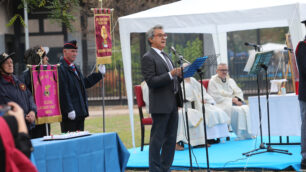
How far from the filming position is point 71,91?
23.1 ft

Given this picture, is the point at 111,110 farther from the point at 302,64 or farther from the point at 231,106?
the point at 302,64

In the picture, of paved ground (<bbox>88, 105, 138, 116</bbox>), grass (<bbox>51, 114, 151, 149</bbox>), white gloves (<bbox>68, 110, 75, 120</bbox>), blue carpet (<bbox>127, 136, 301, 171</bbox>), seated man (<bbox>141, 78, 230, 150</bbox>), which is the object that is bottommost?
paved ground (<bbox>88, 105, 138, 116</bbox>)

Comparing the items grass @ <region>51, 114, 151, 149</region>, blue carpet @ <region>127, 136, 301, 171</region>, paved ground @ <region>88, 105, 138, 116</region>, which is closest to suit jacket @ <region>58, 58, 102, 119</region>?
blue carpet @ <region>127, 136, 301, 171</region>

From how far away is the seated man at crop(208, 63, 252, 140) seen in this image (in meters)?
10.5

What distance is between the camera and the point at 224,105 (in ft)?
35.3

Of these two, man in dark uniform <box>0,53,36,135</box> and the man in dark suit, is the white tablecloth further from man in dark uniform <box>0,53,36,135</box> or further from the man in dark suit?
man in dark uniform <box>0,53,36,135</box>

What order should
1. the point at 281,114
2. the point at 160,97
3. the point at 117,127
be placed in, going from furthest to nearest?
the point at 117,127 → the point at 281,114 → the point at 160,97

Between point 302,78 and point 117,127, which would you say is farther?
point 117,127

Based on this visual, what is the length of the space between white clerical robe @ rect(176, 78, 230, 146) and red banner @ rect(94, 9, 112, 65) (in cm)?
226

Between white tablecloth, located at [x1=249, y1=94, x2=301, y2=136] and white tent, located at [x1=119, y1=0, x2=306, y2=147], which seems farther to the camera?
white tablecloth, located at [x1=249, y1=94, x2=301, y2=136]

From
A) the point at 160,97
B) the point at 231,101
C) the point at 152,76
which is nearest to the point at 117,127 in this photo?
the point at 231,101

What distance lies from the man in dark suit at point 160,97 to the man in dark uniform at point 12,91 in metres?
1.42

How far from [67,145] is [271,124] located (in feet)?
15.5

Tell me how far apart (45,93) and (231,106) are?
16.6 ft
